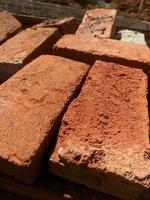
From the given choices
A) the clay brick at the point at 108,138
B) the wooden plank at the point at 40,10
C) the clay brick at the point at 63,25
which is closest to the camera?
the clay brick at the point at 108,138

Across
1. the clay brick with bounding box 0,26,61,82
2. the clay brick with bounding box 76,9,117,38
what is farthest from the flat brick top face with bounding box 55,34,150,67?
the clay brick with bounding box 76,9,117,38

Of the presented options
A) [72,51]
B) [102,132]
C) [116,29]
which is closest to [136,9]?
[116,29]

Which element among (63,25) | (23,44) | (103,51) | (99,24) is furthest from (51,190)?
(99,24)

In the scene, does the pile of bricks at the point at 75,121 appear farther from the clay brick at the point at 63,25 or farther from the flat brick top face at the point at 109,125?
the clay brick at the point at 63,25

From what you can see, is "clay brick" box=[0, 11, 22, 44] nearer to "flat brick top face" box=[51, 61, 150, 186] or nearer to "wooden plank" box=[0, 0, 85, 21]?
"wooden plank" box=[0, 0, 85, 21]

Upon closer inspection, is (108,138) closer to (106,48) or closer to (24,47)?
(106,48)

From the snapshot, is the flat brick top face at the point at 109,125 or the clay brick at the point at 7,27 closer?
the flat brick top face at the point at 109,125

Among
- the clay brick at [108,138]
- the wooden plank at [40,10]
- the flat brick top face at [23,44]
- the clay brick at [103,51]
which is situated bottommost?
the wooden plank at [40,10]

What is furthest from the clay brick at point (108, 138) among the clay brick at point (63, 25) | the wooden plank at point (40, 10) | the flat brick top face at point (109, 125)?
the wooden plank at point (40, 10)
